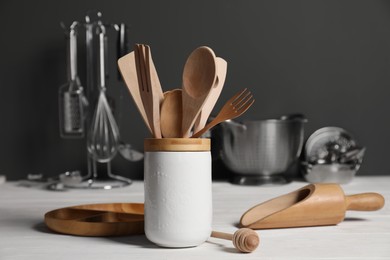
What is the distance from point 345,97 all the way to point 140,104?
3.71 feet

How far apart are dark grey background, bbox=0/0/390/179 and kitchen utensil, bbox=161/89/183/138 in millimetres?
961

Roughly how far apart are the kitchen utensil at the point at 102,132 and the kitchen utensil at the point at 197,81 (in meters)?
0.87

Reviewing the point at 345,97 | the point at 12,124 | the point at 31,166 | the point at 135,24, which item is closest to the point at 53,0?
the point at 135,24

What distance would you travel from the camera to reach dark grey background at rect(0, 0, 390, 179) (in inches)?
62.4

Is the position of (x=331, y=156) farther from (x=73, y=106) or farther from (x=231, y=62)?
(x=73, y=106)

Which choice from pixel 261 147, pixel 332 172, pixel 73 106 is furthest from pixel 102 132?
pixel 332 172


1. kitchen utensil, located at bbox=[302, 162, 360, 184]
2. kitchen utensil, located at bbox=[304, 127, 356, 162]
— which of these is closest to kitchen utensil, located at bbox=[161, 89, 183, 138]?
kitchen utensil, located at bbox=[302, 162, 360, 184]

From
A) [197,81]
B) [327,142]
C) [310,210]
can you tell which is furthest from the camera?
[327,142]

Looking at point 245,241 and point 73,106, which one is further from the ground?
point 73,106

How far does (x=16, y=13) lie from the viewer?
1.58 meters

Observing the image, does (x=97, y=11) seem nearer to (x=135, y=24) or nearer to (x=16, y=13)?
(x=135, y=24)

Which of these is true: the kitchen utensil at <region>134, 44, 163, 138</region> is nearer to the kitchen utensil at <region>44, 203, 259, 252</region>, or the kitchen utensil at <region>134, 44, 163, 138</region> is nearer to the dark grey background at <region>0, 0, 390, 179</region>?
the kitchen utensil at <region>44, 203, 259, 252</region>

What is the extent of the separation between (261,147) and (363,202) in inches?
23.0

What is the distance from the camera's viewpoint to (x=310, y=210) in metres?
0.75
